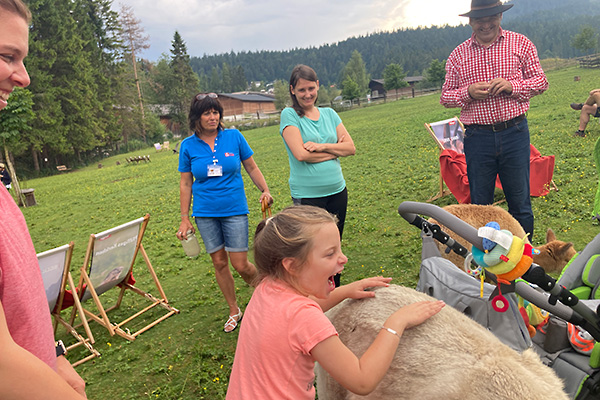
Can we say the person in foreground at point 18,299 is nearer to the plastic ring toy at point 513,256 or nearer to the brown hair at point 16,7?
the brown hair at point 16,7

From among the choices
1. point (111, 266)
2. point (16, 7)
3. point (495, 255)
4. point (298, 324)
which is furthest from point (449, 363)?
point (111, 266)

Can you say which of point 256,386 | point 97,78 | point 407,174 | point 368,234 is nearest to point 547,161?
point 368,234

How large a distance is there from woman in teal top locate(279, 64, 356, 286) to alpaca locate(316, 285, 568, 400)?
202 centimetres

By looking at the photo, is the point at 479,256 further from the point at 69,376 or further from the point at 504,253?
the point at 69,376

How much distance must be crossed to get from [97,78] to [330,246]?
49140 millimetres

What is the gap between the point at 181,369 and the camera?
3.81m

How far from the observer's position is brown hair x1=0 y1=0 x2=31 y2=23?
978 mm

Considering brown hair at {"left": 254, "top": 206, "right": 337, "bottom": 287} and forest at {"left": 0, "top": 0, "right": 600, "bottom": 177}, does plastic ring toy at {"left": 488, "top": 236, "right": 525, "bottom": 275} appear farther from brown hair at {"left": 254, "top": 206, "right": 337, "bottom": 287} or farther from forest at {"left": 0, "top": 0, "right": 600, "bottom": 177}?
forest at {"left": 0, "top": 0, "right": 600, "bottom": 177}

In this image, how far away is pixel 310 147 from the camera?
3.71m

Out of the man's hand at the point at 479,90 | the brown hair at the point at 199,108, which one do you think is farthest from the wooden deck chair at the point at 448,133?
the brown hair at the point at 199,108

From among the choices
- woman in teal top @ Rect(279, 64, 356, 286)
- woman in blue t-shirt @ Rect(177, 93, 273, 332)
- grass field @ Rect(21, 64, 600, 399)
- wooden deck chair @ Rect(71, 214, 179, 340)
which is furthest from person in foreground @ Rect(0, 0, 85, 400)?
wooden deck chair @ Rect(71, 214, 179, 340)

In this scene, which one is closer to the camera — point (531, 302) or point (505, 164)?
point (531, 302)

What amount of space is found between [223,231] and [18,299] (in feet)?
10.4

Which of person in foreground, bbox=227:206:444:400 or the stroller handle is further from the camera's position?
the stroller handle
